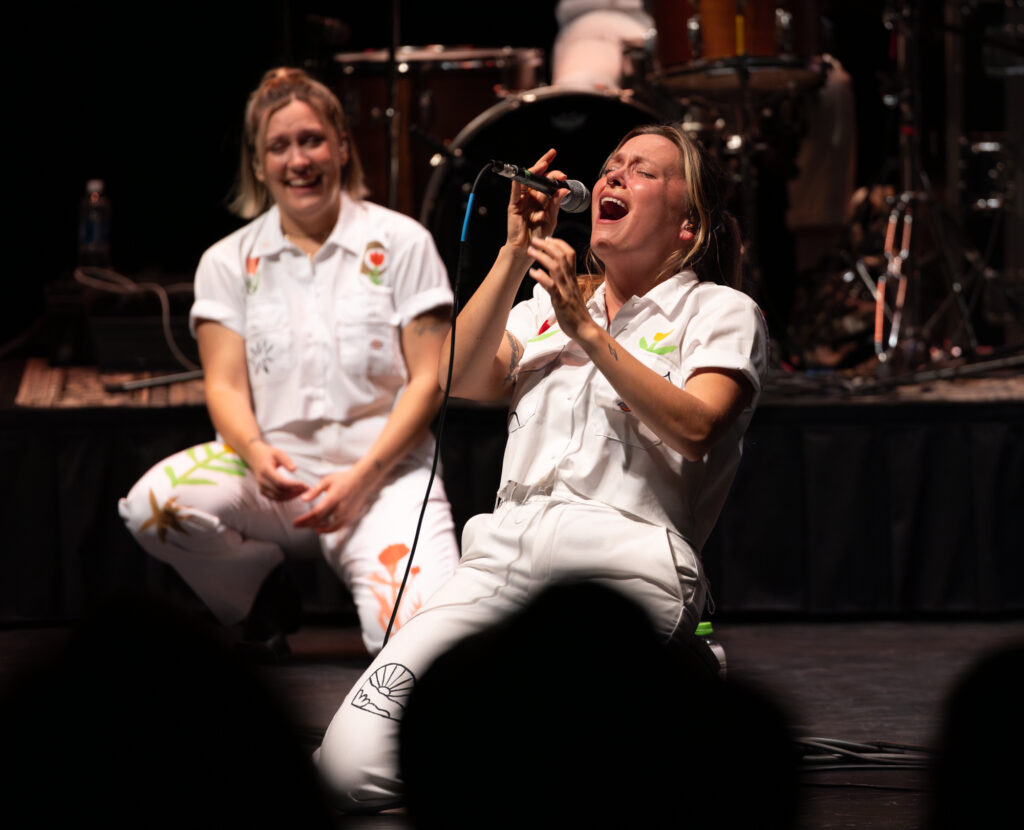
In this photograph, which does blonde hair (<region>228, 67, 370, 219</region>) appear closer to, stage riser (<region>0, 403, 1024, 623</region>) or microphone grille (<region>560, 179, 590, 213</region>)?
stage riser (<region>0, 403, 1024, 623</region>)

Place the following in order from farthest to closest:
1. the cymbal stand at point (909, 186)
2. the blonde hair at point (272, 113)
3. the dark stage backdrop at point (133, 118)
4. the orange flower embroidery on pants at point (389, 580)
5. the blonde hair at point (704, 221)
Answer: the dark stage backdrop at point (133, 118), the cymbal stand at point (909, 186), the blonde hair at point (272, 113), the orange flower embroidery on pants at point (389, 580), the blonde hair at point (704, 221)

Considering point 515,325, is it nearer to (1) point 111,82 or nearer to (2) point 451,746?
(2) point 451,746

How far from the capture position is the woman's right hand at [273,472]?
9.20 ft

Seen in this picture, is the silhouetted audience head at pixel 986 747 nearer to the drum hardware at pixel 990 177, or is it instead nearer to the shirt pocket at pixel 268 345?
the shirt pocket at pixel 268 345

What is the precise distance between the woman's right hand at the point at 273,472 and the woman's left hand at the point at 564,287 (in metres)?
1.15

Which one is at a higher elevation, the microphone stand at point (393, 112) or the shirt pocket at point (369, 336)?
the microphone stand at point (393, 112)

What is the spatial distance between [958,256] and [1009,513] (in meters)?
1.42

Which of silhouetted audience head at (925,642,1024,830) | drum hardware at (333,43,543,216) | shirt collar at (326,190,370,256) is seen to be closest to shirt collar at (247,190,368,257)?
shirt collar at (326,190,370,256)

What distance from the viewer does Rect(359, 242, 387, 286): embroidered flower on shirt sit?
3.01 meters

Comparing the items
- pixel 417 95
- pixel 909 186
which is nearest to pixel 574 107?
pixel 417 95

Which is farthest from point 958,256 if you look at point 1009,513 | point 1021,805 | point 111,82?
point 1021,805

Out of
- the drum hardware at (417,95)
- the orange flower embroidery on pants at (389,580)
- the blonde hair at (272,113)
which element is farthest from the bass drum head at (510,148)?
the orange flower embroidery on pants at (389,580)

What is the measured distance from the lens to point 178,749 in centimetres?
71

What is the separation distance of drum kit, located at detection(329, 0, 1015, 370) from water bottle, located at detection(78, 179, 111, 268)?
3.18ft
